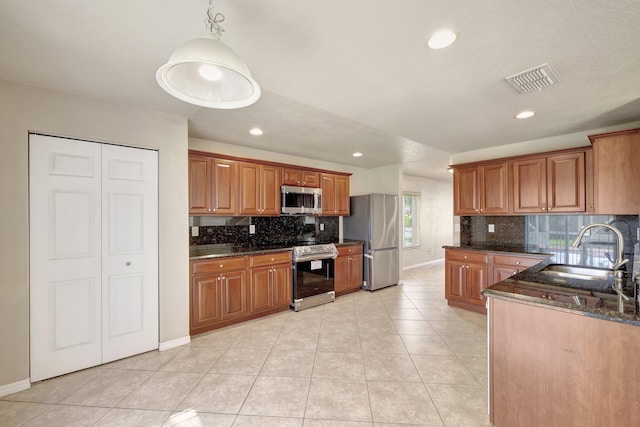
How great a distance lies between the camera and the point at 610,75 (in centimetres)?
204

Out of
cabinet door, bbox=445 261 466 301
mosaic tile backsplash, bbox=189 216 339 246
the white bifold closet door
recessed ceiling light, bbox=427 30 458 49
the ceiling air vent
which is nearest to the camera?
recessed ceiling light, bbox=427 30 458 49

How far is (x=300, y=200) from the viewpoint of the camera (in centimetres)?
432

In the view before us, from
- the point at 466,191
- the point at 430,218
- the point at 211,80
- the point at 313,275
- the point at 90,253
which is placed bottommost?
the point at 313,275

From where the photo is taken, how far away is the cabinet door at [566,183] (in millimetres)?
3213

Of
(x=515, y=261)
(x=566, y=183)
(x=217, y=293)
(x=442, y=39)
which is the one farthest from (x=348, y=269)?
(x=442, y=39)

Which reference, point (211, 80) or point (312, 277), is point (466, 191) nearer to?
point (312, 277)

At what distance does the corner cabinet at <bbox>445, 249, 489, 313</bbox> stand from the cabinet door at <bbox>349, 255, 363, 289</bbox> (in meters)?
1.45

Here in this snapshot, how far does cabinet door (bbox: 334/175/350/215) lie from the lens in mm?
4938

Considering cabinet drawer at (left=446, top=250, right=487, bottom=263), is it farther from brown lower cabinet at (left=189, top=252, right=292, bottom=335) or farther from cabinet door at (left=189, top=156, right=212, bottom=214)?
cabinet door at (left=189, top=156, right=212, bottom=214)

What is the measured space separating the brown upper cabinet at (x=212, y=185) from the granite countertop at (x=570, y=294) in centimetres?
303

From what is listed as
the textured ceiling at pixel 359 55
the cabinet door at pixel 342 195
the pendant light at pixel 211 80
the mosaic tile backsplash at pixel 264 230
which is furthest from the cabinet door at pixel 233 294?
the pendant light at pixel 211 80

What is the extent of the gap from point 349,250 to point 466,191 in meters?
2.08

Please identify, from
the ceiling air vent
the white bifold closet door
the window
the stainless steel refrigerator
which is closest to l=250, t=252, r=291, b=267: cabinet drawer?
the white bifold closet door

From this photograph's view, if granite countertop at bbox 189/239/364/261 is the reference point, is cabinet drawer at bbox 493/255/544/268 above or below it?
below
